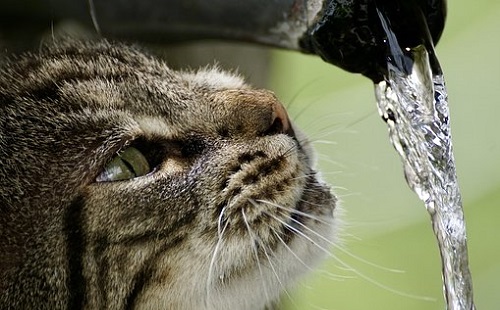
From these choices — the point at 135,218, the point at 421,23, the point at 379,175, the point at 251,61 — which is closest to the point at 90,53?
the point at 135,218

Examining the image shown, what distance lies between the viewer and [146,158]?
885 mm

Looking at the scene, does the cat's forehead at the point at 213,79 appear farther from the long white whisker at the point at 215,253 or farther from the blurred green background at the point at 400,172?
the blurred green background at the point at 400,172

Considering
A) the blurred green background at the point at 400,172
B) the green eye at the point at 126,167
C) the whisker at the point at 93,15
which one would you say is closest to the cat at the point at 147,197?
the green eye at the point at 126,167

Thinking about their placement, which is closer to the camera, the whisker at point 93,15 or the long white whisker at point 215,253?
the long white whisker at point 215,253

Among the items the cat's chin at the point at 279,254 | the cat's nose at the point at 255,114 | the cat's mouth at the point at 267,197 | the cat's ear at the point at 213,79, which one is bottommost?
the cat's chin at the point at 279,254

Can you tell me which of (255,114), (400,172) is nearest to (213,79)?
(255,114)

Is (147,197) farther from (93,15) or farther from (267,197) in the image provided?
(93,15)

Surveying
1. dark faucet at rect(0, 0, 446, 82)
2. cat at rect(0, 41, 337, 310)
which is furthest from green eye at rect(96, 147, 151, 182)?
dark faucet at rect(0, 0, 446, 82)

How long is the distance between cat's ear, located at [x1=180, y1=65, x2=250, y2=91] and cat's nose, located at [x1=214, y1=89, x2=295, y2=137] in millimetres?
39

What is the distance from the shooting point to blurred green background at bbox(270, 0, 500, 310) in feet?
4.98

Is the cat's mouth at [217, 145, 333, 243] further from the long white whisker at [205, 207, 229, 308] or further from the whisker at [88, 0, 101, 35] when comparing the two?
the whisker at [88, 0, 101, 35]

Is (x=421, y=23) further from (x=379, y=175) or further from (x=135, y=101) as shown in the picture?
(x=379, y=175)

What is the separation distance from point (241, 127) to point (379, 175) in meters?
0.78

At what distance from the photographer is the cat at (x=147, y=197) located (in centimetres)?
83
